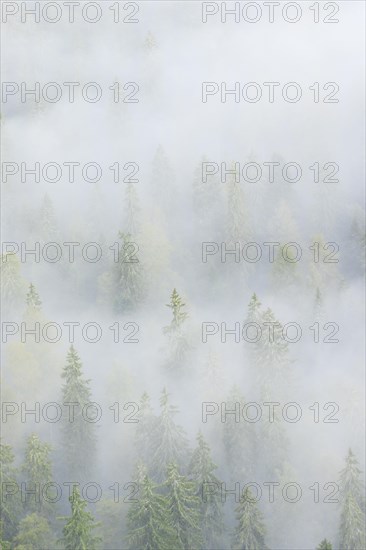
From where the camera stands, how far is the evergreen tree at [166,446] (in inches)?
2173

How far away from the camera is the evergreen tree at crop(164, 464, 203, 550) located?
1908 inches

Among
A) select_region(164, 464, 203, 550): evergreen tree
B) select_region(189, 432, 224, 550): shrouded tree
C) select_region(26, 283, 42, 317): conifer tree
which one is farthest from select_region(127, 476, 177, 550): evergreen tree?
select_region(26, 283, 42, 317): conifer tree

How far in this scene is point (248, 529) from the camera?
51.3m

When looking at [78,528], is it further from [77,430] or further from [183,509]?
[77,430]

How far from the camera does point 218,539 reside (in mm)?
56844

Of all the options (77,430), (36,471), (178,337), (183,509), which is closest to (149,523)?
(183,509)

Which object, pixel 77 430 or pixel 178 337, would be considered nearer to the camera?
pixel 77 430

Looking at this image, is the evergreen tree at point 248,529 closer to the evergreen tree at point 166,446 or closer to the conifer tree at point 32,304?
the evergreen tree at point 166,446

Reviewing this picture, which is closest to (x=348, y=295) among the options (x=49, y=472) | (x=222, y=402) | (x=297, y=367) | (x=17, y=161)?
(x=297, y=367)

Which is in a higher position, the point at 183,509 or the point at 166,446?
the point at 166,446

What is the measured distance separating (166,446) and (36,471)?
1025 cm

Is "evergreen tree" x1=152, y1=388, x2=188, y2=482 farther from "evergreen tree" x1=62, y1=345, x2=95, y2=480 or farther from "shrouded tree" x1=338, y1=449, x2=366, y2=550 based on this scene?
"shrouded tree" x1=338, y1=449, x2=366, y2=550

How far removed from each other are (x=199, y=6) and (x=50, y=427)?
98.2 meters

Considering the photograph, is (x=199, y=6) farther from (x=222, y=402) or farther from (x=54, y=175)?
(x=222, y=402)
